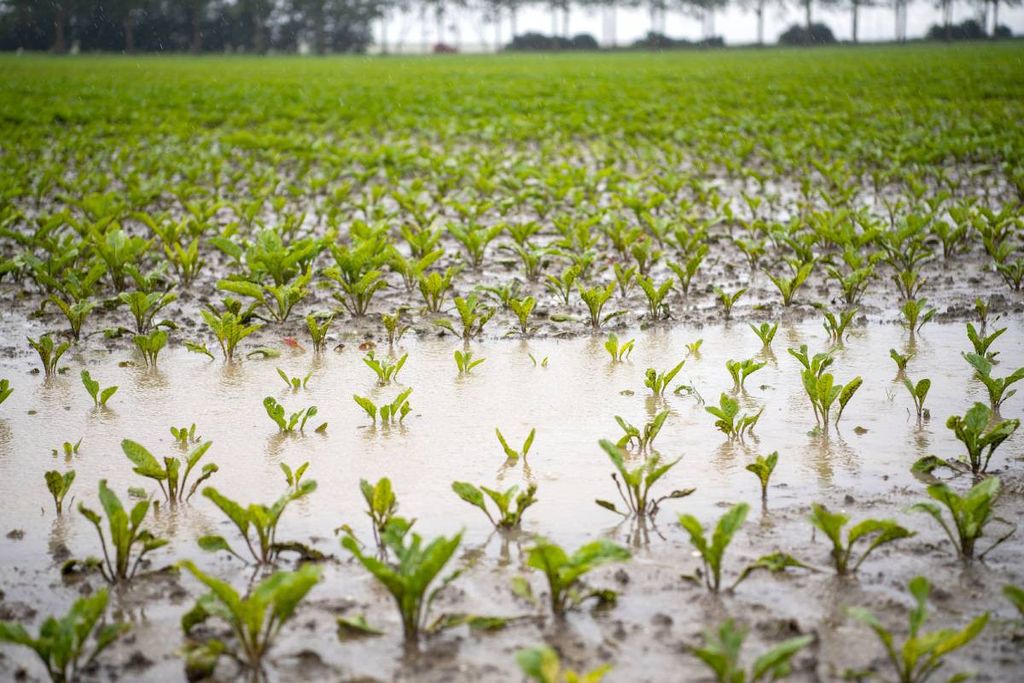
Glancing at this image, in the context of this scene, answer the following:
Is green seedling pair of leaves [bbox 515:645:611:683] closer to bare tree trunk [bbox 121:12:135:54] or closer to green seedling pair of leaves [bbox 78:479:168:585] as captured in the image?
green seedling pair of leaves [bbox 78:479:168:585]

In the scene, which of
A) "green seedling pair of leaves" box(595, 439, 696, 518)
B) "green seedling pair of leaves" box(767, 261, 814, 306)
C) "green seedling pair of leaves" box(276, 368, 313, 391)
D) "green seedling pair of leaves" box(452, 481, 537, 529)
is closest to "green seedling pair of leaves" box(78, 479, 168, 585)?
"green seedling pair of leaves" box(452, 481, 537, 529)

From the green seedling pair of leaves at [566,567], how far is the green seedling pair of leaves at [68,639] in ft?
2.98

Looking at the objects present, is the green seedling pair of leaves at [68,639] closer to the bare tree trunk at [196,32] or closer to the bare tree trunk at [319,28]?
the bare tree trunk at [196,32]

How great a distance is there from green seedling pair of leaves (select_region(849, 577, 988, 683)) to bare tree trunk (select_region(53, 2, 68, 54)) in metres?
78.2

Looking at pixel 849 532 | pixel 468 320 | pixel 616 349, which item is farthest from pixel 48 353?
pixel 849 532

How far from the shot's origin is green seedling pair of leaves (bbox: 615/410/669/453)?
10.3 ft

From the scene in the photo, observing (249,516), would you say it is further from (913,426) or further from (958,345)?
(958,345)

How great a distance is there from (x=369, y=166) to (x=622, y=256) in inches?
204

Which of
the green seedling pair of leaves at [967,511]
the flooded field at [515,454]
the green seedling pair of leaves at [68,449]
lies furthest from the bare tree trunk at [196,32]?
the green seedling pair of leaves at [967,511]

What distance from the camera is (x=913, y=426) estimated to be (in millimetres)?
3389


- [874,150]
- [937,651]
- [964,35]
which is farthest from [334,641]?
[964,35]

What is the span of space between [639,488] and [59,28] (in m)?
78.1

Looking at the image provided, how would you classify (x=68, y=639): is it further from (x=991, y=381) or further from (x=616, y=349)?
(x=991, y=381)

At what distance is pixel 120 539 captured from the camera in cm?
240
